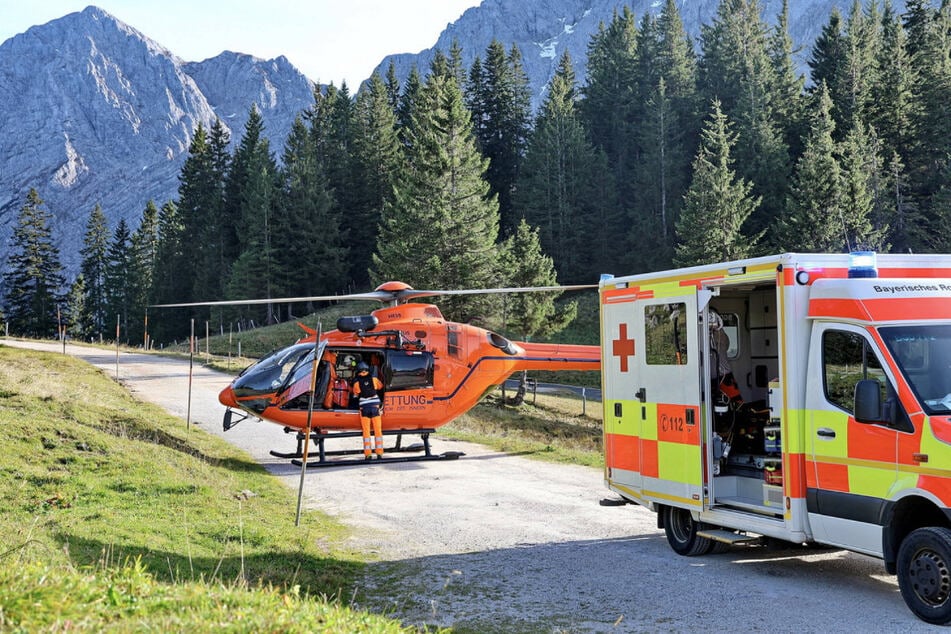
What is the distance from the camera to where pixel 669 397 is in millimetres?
9578

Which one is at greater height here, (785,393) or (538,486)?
(785,393)

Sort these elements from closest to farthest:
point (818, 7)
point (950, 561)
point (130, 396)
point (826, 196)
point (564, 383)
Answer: point (950, 561) < point (130, 396) < point (826, 196) < point (564, 383) < point (818, 7)

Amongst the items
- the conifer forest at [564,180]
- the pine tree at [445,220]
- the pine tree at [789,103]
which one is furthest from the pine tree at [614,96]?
the pine tree at [445,220]

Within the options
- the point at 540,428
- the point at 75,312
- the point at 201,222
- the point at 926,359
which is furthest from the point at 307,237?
the point at 926,359

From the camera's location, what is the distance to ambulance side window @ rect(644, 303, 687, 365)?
9406 mm

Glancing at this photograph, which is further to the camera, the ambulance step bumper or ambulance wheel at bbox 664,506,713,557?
ambulance wheel at bbox 664,506,713,557

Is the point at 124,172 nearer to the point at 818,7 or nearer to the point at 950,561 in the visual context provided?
the point at 818,7

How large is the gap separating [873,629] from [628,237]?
169ft

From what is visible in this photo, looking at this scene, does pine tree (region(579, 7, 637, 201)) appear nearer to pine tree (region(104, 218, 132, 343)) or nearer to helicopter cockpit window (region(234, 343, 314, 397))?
pine tree (region(104, 218, 132, 343))

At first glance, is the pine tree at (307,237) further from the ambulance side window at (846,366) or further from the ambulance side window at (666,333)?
the ambulance side window at (846,366)

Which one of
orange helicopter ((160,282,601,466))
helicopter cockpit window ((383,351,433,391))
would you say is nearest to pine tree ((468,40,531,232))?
orange helicopter ((160,282,601,466))

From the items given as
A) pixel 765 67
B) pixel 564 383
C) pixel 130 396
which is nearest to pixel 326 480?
pixel 130 396

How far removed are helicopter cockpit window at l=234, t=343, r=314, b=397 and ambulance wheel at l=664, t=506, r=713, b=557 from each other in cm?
849

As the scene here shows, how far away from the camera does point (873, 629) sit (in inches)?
262
